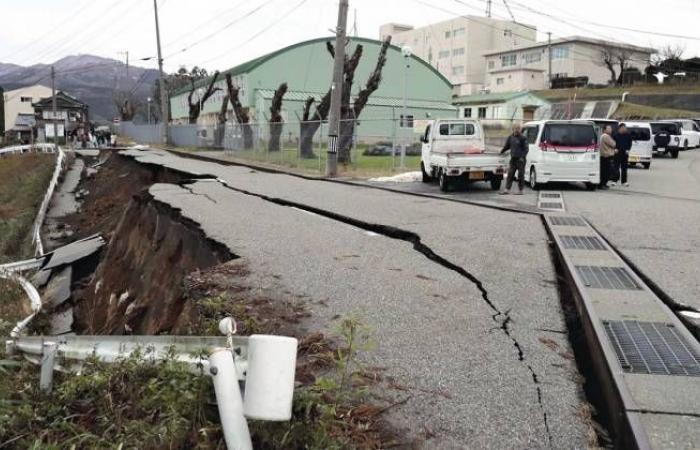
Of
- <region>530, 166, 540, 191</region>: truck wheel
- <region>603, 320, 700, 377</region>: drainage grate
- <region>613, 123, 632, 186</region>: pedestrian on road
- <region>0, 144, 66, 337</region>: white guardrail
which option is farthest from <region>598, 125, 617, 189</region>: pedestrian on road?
<region>0, 144, 66, 337</region>: white guardrail

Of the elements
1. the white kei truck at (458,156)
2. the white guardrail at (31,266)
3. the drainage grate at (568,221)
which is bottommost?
the white guardrail at (31,266)

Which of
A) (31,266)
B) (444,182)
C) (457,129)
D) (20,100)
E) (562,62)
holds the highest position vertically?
(562,62)

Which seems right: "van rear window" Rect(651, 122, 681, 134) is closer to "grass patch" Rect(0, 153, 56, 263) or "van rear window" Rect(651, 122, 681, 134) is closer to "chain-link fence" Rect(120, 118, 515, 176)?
"chain-link fence" Rect(120, 118, 515, 176)

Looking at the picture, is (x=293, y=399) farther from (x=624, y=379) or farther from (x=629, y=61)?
(x=629, y=61)

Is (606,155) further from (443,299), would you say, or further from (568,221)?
(443,299)

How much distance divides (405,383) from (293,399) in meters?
0.91

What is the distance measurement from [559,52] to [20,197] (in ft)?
249

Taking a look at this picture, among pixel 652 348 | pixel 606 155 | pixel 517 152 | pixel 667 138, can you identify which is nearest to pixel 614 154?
pixel 606 155

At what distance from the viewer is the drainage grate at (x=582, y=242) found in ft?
→ 28.3

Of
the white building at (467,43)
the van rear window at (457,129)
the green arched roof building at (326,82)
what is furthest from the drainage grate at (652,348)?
the white building at (467,43)

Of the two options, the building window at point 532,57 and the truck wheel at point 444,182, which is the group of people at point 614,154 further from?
the building window at point 532,57

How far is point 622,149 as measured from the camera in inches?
701

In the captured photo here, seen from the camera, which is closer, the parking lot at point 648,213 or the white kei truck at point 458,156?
the parking lot at point 648,213

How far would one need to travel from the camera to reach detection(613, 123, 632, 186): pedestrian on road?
17641mm
